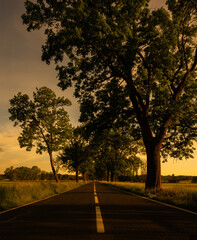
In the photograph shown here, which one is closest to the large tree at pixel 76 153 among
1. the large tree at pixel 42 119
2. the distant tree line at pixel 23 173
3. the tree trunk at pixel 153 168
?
the large tree at pixel 42 119

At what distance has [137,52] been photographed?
1569cm

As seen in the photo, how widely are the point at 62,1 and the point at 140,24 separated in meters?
5.39

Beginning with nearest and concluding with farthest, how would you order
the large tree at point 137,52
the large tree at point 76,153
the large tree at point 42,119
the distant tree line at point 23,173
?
the large tree at point 137,52 → the large tree at point 42,119 → the large tree at point 76,153 → the distant tree line at point 23,173

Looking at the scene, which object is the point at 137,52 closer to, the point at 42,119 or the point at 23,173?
the point at 42,119

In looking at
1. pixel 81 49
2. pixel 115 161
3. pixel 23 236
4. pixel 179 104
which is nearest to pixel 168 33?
pixel 179 104

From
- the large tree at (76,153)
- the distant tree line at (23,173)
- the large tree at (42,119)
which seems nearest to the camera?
the large tree at (42,119)

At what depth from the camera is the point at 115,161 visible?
5125cm

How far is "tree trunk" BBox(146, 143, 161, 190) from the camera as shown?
1582 cm

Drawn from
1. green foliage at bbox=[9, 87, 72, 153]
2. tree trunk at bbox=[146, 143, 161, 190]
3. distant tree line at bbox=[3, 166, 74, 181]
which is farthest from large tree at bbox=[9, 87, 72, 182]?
distant tree line at bbox=[3, 166, 74, 181]

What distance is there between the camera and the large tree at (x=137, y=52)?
1332 centimetres

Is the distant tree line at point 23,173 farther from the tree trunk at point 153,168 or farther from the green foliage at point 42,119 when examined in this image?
the tree trunk at point 153,168

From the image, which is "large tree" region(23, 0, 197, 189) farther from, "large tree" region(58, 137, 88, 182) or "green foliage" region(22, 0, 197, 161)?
"large tree" region(58, 137, 88, 182)

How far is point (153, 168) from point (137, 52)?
833 centimetres

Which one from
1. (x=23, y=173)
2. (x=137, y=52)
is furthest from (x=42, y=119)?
(x=23, y=173)
